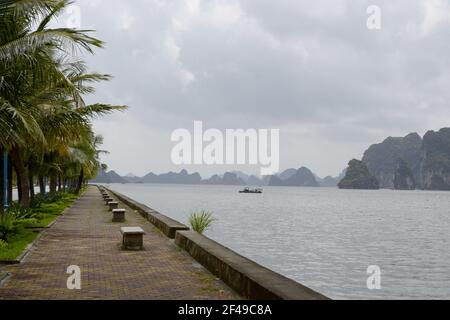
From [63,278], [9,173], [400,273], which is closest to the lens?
[63,278]

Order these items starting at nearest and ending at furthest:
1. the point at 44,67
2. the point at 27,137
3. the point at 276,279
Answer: the point at 276,279 < the point at 44,67 < the point at 27,137

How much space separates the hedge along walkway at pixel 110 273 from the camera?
29.4ft

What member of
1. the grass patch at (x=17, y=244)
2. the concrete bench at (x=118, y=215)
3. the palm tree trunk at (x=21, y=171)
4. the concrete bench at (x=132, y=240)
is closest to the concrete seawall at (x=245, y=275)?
the concrete bench at (x=132, y=240)

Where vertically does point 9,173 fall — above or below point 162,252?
above

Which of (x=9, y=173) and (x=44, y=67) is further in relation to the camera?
(x=9, y=173)

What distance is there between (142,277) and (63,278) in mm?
1386

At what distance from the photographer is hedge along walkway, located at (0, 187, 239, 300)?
8.96 meters

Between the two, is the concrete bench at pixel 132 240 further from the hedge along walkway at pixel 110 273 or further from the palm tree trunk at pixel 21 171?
the palm tree trunk at pixel 21 171

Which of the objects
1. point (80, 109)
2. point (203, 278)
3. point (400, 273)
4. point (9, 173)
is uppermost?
point (80, 109)

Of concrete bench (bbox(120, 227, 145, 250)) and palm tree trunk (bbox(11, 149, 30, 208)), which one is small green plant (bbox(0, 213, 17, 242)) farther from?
palm tree trunk (bbox(11, 149, 30, 208))

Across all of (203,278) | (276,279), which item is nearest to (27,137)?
(203,278)

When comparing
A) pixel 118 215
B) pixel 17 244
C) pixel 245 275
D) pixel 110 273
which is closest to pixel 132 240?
pixel 17 244

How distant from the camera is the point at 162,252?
563 inches
